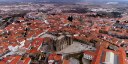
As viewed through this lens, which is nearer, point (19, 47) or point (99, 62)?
point (99, 62)

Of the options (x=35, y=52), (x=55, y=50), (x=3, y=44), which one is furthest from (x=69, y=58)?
(x=3, y=44)

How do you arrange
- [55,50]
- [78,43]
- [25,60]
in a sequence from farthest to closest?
[78,43] → [55,50] → [25,60]

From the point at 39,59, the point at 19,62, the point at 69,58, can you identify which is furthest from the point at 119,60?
the point at 19,62

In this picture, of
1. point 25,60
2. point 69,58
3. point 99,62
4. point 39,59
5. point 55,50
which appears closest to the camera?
point 99,62

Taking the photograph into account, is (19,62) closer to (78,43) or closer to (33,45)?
(33,45)

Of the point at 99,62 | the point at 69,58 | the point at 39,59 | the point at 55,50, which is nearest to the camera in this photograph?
the point at 99,62

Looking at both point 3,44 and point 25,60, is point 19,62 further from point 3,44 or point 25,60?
point 3,44

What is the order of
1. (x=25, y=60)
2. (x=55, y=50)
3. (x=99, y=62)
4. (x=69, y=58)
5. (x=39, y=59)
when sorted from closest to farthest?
(x=99, y=62), (x=25, y=60), (x=39, y=59), (x=69, y=58), (x=55, y=50)

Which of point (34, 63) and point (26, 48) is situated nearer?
point (34, 63)
